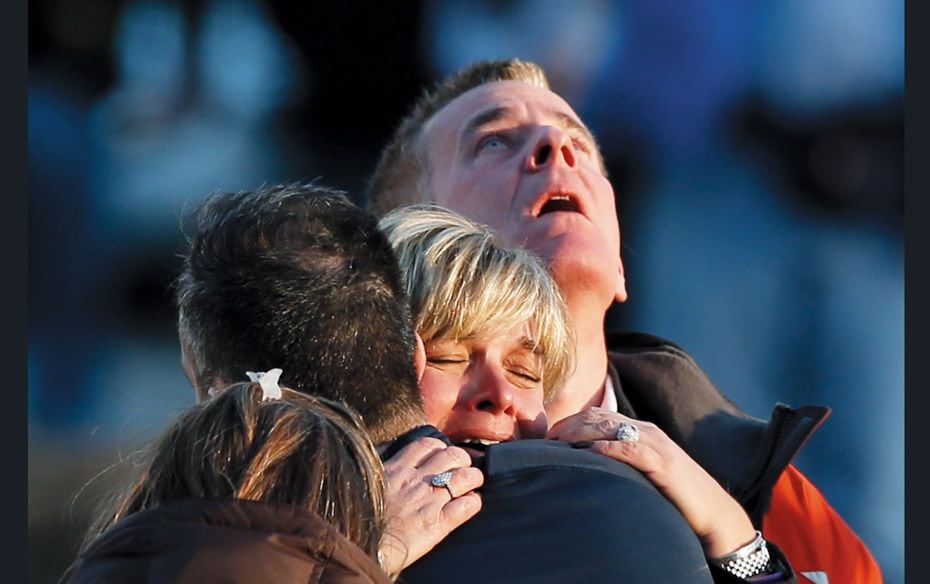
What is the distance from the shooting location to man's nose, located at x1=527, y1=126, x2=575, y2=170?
7.64ft

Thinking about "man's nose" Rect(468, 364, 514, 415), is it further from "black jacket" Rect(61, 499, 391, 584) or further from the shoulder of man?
"black jacket" Rect(61, 499, 391, 584)

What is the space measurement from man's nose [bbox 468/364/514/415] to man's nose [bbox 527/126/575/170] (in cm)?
92

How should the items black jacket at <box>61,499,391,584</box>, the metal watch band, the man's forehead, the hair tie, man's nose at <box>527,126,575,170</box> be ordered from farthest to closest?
the man's forehead → man's nose at <box>527,126,575,170</box> → the metal watch band → the hair tie → black jacket at <box>61,499,391,584</box>

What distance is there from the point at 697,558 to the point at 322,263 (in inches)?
14.9

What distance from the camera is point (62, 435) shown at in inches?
128

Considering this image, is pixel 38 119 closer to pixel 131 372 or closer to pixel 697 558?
pixel 131 372

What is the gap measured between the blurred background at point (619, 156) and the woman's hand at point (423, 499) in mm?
2220

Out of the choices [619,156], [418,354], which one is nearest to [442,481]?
[418,354]

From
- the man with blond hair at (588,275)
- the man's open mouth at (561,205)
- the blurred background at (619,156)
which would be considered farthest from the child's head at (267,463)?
the blurred background at (619,156)

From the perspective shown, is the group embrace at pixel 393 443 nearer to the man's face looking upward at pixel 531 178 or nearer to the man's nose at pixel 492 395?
the man's nose at pixel 492 395

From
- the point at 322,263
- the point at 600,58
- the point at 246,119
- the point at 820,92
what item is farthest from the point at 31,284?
the point at 322,263

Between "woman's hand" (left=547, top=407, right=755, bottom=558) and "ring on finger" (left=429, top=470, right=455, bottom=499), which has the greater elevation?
"ring on finger" (left=429, top=470, right=455, bottom=499)

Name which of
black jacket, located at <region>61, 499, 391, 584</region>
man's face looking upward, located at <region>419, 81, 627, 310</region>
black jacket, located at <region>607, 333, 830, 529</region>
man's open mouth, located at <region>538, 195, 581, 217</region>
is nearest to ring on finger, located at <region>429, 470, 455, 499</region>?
black jacket, located at <region>61, 499, 391, 584</region>

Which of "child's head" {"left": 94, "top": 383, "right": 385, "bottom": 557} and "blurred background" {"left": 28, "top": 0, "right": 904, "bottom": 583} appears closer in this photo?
"child's head" {"left": 94, "top": 383, "right": 385, "bottom": 557}
